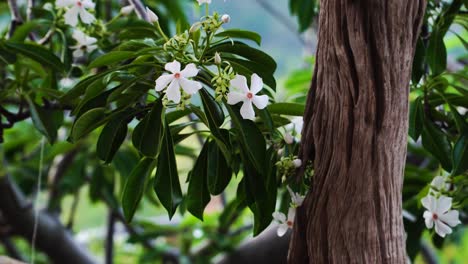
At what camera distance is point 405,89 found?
0.65 metres

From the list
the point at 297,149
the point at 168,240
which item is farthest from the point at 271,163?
the point at 168,240

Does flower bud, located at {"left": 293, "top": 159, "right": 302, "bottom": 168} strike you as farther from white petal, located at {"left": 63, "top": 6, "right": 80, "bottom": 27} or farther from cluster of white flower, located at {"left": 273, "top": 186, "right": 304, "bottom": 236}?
white petal, located at {"left": 63, "top": 6, "right": 80, "bottom": 27}

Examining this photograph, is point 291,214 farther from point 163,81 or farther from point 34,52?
point 34,52

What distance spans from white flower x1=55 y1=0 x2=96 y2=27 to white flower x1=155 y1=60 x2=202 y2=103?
29cm

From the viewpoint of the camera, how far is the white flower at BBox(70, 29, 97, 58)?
0.89 meters

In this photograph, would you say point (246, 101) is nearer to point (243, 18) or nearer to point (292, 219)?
point (292, 219)

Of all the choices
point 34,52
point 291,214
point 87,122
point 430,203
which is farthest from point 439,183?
point 34,52

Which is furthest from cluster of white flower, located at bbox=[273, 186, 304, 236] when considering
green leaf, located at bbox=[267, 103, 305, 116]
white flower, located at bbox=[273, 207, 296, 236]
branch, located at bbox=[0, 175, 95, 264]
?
branch, located at bbox=[0, 175, 95, 264]

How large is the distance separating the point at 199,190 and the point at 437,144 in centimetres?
26

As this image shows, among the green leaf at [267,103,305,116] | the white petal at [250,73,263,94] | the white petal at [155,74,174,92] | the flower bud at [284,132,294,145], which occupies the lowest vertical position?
the flower bud at [284,132,294,145]

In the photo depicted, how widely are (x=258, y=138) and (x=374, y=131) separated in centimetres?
11

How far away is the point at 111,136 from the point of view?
0.69 metres

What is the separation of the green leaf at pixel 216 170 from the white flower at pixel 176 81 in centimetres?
14

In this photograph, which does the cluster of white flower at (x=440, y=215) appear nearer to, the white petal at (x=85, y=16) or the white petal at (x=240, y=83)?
the white petal at (x=240, y=83)
